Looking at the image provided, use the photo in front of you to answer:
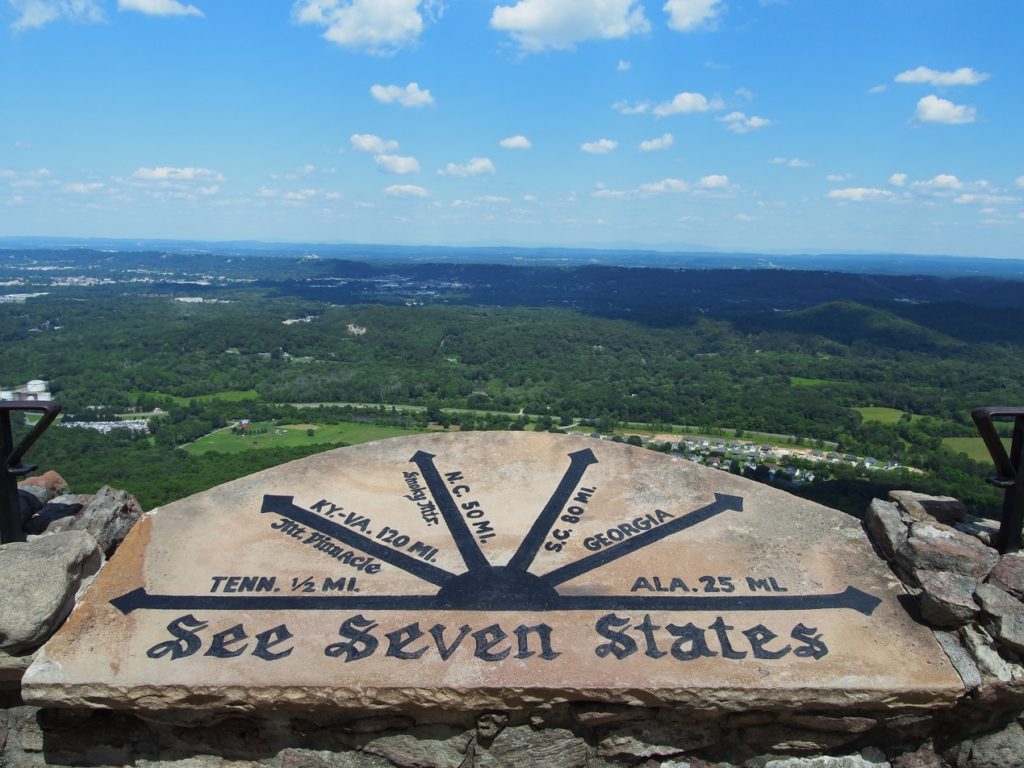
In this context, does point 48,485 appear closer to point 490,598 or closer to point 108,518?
point 108,518

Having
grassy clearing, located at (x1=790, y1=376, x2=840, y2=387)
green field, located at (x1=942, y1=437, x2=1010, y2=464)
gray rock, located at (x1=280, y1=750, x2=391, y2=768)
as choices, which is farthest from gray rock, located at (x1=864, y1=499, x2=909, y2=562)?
grassy clearing, located at (x1=790, y1=376, x2=840, y2=387)

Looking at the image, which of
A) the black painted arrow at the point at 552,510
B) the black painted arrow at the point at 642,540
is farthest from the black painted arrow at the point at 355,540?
the black painted arrow at the point at 642,540

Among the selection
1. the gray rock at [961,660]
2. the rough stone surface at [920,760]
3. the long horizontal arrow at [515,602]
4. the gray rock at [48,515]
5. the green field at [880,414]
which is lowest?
the green field at [880,414]

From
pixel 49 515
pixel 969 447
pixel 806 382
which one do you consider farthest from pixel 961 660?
pixel 806 382

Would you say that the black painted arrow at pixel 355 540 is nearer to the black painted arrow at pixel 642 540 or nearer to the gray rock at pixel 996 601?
the black painted arrow at pixel 642 540

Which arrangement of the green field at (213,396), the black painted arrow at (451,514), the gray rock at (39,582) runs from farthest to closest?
the green field at (213,396)
the black painted arrow at (451,514)
the gray rock at (39,582)

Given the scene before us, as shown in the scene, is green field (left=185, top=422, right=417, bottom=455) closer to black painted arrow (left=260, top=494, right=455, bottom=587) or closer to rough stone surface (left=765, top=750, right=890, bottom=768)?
black painted arrow (left=260, top=494, right=455, bottom=587)
